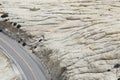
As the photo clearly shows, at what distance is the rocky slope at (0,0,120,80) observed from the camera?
7569cm

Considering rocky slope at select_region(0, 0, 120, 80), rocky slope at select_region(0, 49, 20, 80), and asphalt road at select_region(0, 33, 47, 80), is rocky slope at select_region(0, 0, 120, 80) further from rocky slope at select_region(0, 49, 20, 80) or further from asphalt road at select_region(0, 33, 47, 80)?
rocky slope at select_region(0, 49, 20, 80)

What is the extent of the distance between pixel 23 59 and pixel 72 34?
12.5 metres

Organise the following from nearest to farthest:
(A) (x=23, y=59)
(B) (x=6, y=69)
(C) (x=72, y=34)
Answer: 1. (B) (x=6, y=69)
2. (A) (x=23, y=59)
3. (C) (x=72, y=34)

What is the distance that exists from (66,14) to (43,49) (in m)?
16.2

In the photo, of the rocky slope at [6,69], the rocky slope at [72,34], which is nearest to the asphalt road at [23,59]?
the rocky slope at [6,69]

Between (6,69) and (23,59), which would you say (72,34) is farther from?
(6,69)

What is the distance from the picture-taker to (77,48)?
81500mm

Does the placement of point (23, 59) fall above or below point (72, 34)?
below

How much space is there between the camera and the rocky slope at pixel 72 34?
75.7 m

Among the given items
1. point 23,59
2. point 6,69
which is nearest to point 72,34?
point 23,59

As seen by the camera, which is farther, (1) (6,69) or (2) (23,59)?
(2) (23,59)

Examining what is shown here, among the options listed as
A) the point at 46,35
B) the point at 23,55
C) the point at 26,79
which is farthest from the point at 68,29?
the point at 26,79

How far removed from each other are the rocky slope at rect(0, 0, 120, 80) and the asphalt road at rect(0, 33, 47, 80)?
7.32 ft

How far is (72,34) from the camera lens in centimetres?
8762
